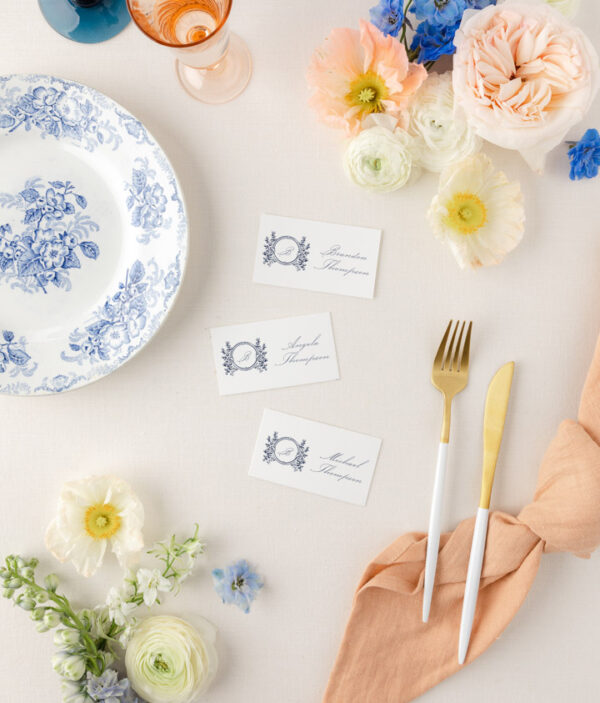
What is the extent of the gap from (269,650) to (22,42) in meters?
0.89

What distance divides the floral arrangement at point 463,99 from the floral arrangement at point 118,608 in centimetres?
52

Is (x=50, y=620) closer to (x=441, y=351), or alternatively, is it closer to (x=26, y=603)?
(x=26, y=603)

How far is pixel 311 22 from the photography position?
2.67 ft

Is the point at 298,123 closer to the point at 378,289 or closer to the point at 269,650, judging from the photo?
the point at 378,289

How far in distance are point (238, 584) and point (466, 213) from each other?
563 mm

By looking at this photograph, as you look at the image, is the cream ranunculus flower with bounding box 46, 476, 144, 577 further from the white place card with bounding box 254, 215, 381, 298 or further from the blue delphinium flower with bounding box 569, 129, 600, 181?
the blue delphinium flower with bounding box 569, 129, 600, 181

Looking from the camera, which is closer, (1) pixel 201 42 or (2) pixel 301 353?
(1) pixel 201 42

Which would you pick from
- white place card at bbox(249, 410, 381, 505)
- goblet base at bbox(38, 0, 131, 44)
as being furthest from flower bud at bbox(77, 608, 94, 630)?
goblet base at bbox(38, 0, 131, 44)

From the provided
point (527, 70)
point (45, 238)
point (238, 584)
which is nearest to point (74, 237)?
point (45, 238)

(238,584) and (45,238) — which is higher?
(45,238)

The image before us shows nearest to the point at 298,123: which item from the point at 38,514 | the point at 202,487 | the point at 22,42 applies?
the point at 22,42

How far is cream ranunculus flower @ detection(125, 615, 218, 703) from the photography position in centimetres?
74

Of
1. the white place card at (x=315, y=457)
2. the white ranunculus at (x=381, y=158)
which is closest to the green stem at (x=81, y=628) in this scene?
the white place card at (x=315, y=457)

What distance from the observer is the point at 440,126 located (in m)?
0.75
